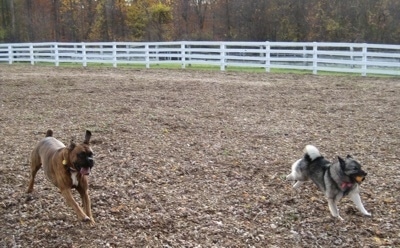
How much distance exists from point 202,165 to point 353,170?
221 cm

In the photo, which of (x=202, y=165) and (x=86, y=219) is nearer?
(x=86, y=219)

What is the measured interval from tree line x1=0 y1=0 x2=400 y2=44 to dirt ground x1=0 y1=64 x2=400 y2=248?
18345 millimetres

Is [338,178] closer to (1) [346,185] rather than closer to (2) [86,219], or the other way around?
(1) [346,185]

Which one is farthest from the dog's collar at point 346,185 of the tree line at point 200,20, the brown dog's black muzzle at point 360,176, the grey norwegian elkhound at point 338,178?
the tree line at point 200,20

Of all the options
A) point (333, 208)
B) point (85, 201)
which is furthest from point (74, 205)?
point (333, 208)

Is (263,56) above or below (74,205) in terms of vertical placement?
above

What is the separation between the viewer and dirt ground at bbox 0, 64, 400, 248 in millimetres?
3914

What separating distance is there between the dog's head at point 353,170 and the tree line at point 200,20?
86.8 ft

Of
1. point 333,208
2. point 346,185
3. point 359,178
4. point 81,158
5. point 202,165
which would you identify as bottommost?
point 333,208

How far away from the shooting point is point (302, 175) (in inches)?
190

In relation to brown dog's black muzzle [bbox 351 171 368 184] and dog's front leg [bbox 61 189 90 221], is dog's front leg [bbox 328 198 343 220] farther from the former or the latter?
dog's front leg [bbox 61 189 90 221]

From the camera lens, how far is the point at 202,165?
5.75 m

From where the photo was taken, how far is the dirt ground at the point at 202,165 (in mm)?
3914

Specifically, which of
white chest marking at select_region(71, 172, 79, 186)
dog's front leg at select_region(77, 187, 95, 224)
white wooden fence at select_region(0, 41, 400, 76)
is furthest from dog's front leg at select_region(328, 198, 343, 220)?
white wooden fence at select_region(0, 41, 400, 76)
